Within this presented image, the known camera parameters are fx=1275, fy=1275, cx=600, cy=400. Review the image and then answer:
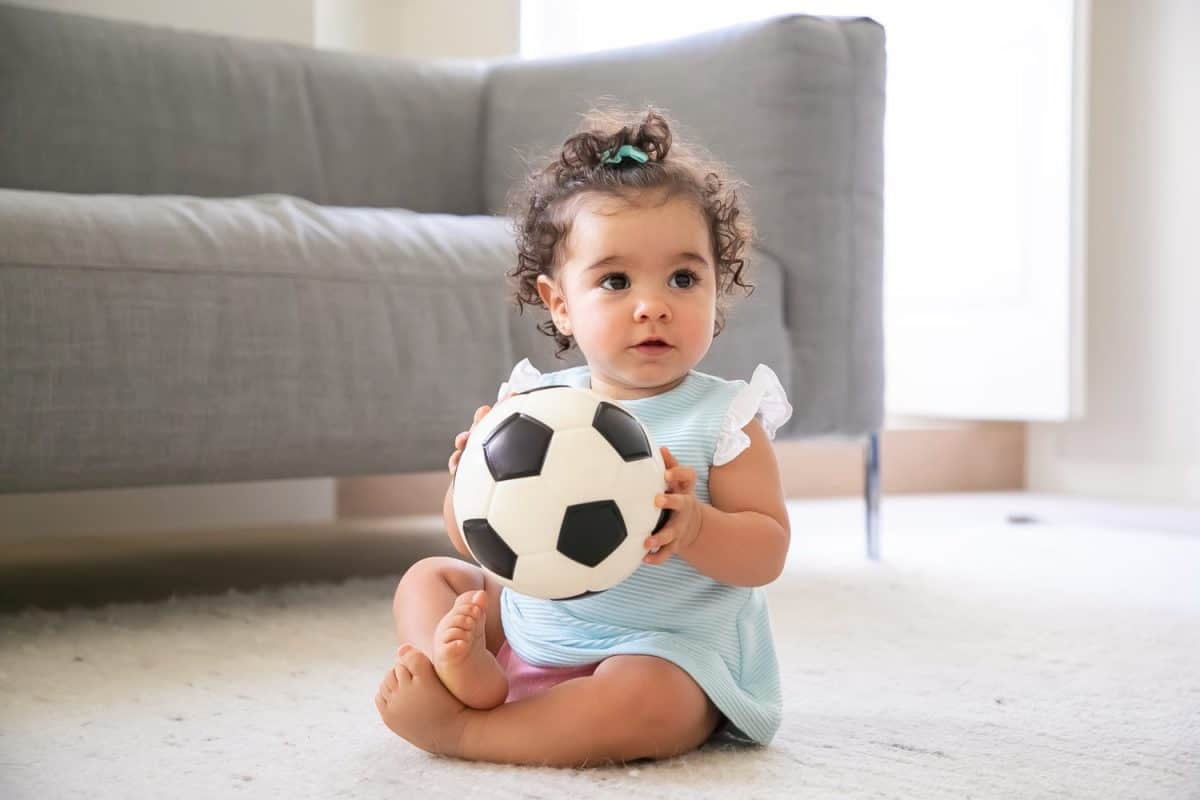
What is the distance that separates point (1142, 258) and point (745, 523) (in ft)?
7.78

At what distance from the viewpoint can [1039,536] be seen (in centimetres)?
225

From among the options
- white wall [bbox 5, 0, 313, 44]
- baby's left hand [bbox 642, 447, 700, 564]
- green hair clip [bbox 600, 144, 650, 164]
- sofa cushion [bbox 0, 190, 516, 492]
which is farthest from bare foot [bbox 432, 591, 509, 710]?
white wall [bbox 5, 0, 313, 44]

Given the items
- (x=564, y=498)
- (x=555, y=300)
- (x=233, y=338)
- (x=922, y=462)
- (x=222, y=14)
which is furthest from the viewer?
(x=922, y=462)

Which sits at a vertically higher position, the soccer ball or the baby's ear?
the baby's ear

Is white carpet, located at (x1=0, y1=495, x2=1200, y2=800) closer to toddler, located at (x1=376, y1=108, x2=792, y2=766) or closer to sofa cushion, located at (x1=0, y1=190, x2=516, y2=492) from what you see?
toddler, located at (x1=376, y1=108, x2=792, y2=766)

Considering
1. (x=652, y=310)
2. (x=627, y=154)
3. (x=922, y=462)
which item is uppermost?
(x=627, y=154)

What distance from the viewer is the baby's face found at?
939 mm

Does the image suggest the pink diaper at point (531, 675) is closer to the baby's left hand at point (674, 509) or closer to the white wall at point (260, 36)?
the baby's left hand at point (674, 509)

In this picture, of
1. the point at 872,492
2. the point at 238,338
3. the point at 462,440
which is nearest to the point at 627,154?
the point at 462,440

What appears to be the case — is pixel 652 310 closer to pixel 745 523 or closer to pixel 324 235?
pixel 745 523

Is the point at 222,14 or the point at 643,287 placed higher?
the point at 222,14

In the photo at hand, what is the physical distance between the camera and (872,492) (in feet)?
6.31

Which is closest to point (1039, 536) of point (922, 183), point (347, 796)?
point (922, 183)

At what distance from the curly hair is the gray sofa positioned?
0.42 m
